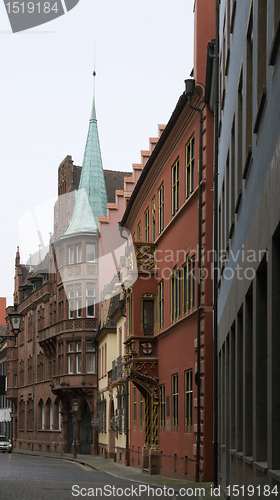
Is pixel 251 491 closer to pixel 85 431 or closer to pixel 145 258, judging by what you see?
pixel 145 258

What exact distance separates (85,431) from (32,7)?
51.5 m

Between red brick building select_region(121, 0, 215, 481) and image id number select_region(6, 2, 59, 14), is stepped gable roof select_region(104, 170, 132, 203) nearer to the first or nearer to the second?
red brick building select_region(121, 0, 215, 481)

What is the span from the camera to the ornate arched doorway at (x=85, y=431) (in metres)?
57.7

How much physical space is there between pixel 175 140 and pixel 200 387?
8.55 m

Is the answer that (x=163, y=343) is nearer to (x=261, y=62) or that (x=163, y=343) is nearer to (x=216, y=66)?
(x=216, y=66)

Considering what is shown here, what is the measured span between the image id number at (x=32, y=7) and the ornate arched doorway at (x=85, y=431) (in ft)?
167

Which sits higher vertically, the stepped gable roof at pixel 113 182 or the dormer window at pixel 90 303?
the stepped gable roof at pixel 113 182

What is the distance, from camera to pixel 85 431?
192 ft

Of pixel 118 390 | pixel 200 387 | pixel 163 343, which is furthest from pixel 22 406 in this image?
pixel 200 387

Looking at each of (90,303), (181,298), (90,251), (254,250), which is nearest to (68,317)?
(90,303)

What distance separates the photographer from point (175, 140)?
26156mm

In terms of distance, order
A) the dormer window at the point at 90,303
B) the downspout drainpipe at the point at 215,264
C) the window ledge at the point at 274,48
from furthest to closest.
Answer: the dormer window at the point at 90,303 → the downspout drainpipe at the point at 215,264 → the window ledge at the point at 274,48

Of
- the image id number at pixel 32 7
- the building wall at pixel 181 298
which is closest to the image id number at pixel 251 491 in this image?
the image id number at pixel 32 7

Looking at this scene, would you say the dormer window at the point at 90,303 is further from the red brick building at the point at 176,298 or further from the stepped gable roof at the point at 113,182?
the red brick building at the point at 176,298
